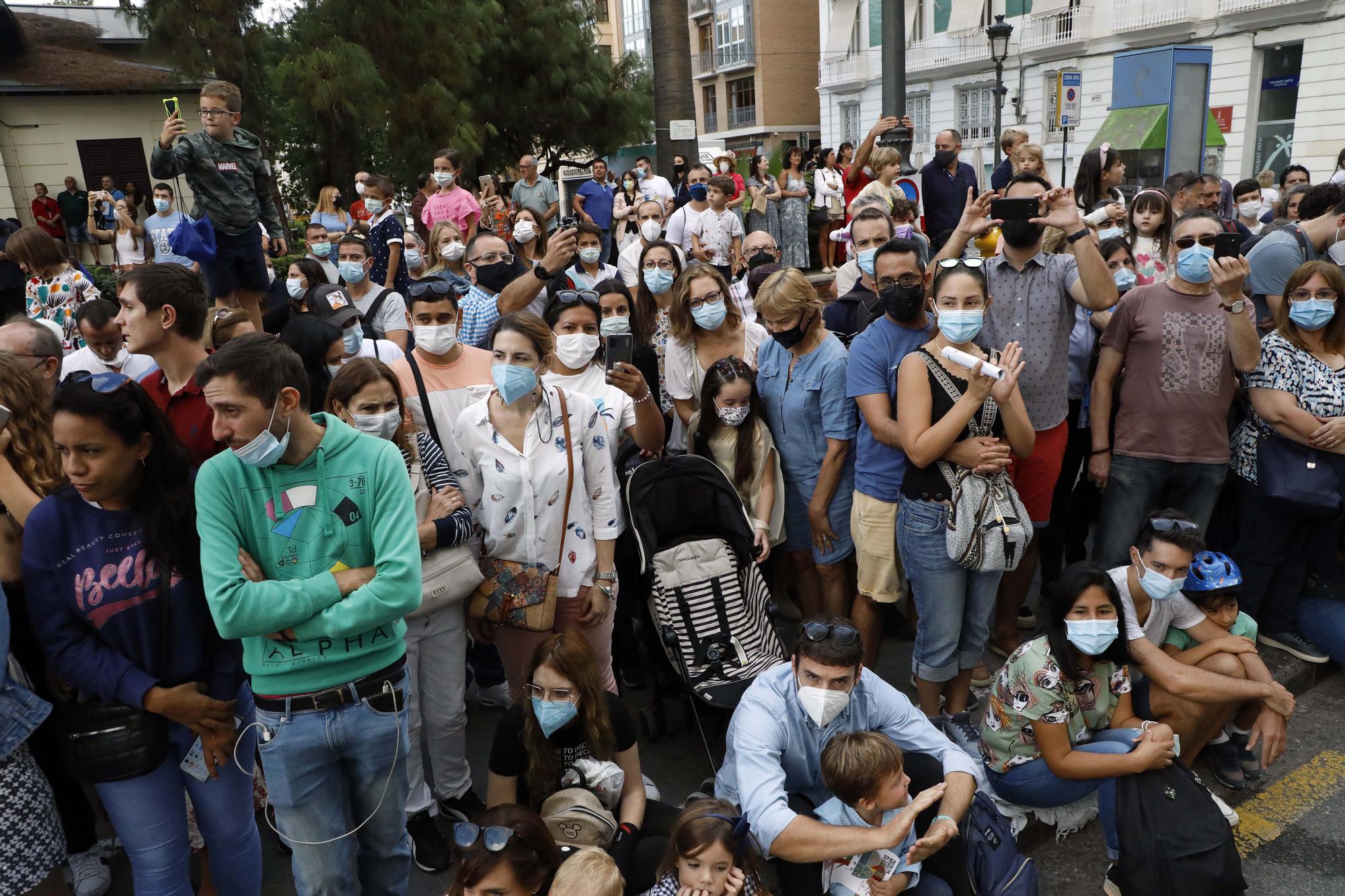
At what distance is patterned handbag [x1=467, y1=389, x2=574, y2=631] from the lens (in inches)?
139

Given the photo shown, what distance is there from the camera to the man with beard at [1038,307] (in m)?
4.31

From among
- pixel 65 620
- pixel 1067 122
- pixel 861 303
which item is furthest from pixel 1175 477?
pixel 1067 122

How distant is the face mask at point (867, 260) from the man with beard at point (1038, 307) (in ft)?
1.29

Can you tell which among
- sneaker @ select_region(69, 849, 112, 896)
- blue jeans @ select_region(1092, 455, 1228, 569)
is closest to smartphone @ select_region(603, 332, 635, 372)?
blue jeans @ select_region(1092, 455, 1228, 569)

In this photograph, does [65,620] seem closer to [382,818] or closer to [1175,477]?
[382,818]

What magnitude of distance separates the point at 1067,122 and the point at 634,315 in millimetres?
9835

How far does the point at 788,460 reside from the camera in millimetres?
4367

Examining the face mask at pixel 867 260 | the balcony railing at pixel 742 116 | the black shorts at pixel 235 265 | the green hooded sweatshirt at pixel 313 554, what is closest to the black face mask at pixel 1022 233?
the face mask at pixel 867 260

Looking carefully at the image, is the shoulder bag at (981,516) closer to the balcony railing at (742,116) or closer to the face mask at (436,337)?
the face mask at (436,337)

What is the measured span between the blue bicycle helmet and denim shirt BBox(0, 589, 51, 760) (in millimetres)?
4096

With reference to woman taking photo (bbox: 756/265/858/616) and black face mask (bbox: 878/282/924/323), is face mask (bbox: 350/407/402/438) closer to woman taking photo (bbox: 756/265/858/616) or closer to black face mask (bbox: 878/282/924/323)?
woman taking photo (bbox: 756/265/858/616)

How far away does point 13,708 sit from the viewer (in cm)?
260

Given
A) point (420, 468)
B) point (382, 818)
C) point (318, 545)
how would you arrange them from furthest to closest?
1. point (420, 468)
2. point (382, 818)
3. point (318, 545)

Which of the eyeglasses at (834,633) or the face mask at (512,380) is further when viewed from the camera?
the face mask at (512,380)
